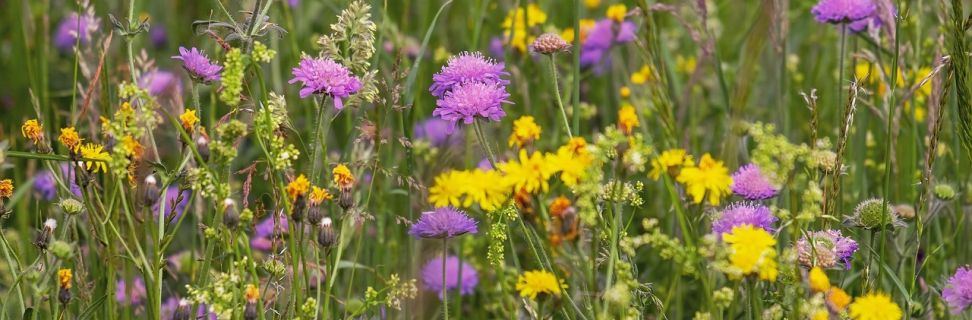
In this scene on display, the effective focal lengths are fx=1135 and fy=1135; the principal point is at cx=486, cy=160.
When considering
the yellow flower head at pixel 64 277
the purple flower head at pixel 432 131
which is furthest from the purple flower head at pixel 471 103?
the purple flower head at pixel 432 131

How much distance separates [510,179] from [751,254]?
28cm

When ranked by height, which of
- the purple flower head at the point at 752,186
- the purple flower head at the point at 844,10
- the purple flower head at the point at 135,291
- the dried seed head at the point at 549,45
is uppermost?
the purple flower head at the point at 844,10

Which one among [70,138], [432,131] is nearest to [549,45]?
[70,138]

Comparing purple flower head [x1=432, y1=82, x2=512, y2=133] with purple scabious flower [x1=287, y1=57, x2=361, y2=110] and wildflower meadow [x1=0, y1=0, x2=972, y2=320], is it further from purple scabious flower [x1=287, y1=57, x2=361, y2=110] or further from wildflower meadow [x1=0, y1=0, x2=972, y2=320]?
purple scabious flower [x1=287, y1=57, x2=361, y2=110]

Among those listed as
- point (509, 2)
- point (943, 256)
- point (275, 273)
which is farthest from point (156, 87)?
point (943, 256)

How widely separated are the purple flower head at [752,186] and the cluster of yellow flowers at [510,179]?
0.42 m

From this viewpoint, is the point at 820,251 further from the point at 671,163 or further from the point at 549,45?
the point at 549,45

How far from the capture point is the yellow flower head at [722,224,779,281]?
3.98ft

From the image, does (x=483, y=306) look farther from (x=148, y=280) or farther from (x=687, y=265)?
(x=687, y=265)

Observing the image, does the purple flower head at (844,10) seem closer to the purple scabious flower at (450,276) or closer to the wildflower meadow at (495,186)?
the wildflower meadow at (495,186)

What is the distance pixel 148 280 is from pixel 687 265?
729mm

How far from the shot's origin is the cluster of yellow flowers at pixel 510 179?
1.30 meters

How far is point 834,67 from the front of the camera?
10.5ft

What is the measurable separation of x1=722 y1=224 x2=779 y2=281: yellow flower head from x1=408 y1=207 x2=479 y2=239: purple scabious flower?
44 cm
